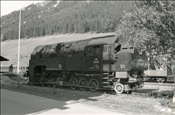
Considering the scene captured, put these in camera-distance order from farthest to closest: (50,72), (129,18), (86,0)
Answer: (86,0) < (50,72) < (129,18)

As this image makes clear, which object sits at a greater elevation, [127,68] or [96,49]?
[96,49]

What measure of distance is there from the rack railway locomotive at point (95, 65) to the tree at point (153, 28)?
342 cm

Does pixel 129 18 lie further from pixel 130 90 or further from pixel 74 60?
pixel 74 60

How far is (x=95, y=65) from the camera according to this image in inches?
739

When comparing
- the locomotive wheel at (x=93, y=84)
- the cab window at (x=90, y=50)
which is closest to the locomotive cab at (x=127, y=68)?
the locomotive wheel at (x=93, y=84)

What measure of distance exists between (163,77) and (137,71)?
1142cm

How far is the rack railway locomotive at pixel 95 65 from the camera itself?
56.3 ft

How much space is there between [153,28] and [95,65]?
349 inches

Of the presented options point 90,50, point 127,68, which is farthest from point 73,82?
point 127,68

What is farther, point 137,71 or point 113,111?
point 137,71

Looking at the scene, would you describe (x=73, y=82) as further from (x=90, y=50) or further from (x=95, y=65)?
(x=90, y=50)

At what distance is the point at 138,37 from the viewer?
10.6m

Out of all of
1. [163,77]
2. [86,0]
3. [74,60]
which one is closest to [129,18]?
[74,60]

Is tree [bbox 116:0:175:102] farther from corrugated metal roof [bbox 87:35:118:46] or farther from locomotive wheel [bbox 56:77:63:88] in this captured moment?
locomotive wheel [bbox 56:77:63:88]
